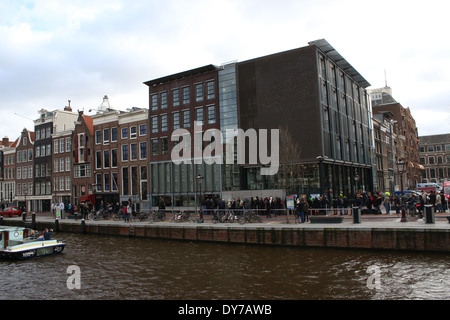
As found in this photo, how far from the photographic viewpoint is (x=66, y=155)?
55.5 m

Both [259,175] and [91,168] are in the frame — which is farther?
[91,168]

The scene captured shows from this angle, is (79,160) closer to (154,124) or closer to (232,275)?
(154,124)

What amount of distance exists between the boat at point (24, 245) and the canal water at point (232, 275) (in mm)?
525

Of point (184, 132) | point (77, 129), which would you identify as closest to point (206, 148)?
point (184, 132)

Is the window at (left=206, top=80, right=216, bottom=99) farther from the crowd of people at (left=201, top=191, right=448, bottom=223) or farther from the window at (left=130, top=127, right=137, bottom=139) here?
the crowd of people at (left=201, top=191, right=448, bottom=223)

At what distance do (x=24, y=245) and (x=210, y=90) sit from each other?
26.0m

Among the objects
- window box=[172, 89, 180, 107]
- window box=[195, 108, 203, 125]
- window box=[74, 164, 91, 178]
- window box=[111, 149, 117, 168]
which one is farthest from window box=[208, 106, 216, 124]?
window box=[74, 164, 91, 178]

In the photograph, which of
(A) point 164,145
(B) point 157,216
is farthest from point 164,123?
(B) point 157,216

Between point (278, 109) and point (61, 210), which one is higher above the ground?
point (278, 109)

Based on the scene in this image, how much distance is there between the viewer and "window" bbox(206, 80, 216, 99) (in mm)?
40419

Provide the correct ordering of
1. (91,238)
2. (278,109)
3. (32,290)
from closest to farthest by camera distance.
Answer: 1. (32,290)
2. (91,238)
3. (278,109)

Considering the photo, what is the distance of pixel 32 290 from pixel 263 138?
1043 inches

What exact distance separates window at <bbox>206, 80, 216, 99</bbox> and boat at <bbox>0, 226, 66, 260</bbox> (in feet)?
78.2
